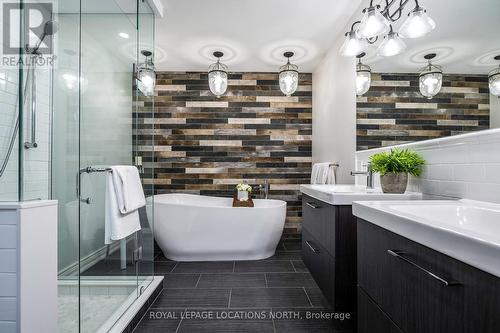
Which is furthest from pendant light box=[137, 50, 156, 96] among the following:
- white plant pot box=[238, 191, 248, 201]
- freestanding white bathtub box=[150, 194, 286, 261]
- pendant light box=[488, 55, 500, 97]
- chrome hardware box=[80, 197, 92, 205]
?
pendant light box=[488, 55, 500, 97]

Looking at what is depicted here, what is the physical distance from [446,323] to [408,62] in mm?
1576

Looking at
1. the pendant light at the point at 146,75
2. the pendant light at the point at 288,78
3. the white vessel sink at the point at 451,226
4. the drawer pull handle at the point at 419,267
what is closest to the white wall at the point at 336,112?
the pendant light at the point at 288,78

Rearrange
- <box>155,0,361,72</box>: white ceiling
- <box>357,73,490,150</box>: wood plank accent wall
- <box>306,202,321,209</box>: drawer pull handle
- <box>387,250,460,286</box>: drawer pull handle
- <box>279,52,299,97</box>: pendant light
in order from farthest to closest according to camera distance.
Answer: <box>279,52,299,97</box>: pendant light
<box>155,0,361,72</box>: white ceiling
<box>306,202,321,209</box>: drawer pull handle
<box>357,73,490,150</box>: wood plank accent wall
<box>387,250,460,286</box>: drawer pull handle

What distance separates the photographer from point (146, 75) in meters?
2.21

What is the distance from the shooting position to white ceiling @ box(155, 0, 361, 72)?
7.69 ft

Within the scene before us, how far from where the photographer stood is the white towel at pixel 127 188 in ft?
5.65

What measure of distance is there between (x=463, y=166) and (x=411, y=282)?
815 mm

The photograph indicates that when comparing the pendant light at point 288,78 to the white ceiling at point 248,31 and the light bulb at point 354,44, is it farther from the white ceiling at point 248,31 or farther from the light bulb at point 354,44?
the light bulb at point 354,44

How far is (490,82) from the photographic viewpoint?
46.8 inches

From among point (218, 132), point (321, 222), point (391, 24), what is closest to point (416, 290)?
point (321, 222)

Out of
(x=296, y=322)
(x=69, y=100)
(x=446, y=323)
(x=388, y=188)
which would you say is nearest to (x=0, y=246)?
(x=69, y=100)

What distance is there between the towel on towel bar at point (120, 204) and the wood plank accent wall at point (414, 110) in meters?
1.89

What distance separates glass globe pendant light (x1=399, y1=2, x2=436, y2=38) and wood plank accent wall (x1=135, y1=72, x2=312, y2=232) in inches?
88.1

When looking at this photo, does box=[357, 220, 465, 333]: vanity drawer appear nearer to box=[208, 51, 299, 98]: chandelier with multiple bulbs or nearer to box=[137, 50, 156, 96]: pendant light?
box=[137, 50, 156, 96]: pendant light
